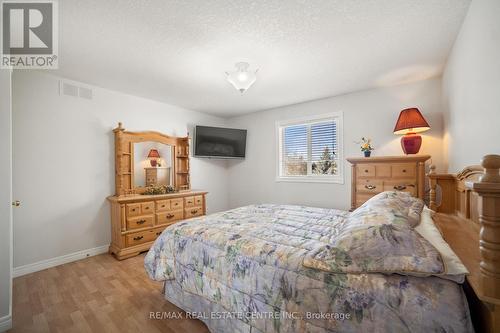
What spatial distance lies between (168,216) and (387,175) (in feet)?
10.7

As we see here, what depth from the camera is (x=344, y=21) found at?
1.87m

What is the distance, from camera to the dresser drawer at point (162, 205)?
3.49m

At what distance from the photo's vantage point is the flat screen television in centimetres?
450

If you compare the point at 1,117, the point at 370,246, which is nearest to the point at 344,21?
the point at 370,246

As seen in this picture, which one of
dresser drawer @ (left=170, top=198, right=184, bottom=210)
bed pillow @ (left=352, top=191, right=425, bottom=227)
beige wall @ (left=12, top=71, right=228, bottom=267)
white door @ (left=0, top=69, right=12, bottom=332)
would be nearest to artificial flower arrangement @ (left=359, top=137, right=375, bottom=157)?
bed pillow @ (left=352, top=191, right=425, bottom=227)

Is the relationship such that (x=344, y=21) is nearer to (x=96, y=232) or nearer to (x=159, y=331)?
(x=159, y=331)

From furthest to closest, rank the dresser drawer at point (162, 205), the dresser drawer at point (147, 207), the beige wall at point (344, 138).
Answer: the dresser drawer at point (162, 205) < the dresser drawer at point (147, 207) < the beige wall at point (344, 138)

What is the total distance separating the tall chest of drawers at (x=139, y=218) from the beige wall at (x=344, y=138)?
66.1 inches

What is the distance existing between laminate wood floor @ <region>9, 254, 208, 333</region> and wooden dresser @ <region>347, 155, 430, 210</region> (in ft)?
→ 8.06

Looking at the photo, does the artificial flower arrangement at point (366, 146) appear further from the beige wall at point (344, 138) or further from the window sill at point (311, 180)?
the window sill at point (311, 180)

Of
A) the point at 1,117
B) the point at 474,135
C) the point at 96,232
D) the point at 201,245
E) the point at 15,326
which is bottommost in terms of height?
the point at 15,326

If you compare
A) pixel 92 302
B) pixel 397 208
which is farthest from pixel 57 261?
pixel 397 208

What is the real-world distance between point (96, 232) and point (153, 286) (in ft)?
5.24

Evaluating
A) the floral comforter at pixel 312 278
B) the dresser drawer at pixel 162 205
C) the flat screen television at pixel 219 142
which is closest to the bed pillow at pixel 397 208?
the floral comforter at pixel 312 278
